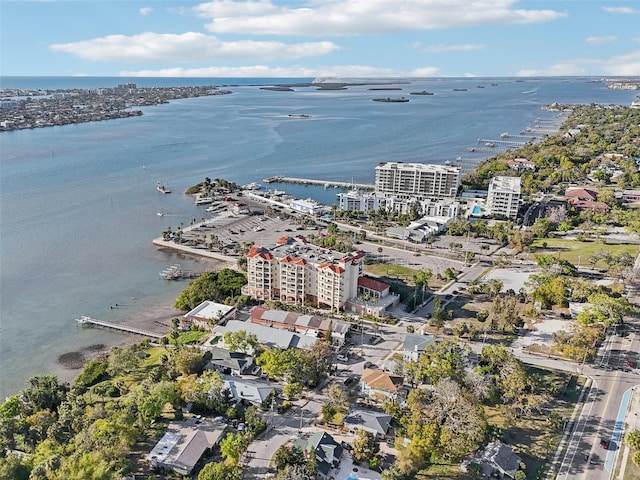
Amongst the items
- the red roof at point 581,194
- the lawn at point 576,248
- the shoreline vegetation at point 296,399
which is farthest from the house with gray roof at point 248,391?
the red roof at point 581,194

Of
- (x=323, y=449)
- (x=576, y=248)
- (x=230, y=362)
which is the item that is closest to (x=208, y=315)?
(x=230, y=362)

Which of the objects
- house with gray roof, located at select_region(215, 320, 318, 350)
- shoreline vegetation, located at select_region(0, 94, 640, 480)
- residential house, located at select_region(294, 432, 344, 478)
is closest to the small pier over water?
shoreline vegetation, located at select_region(0, 94, 640, 480)

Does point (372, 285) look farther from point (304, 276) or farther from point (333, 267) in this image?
point (304, 276)

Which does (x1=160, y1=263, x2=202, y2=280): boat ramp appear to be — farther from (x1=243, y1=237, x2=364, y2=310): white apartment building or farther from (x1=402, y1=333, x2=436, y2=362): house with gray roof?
(x1=402, y1=333, x2=436, y2=362): house with gray roof

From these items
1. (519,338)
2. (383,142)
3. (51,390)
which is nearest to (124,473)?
(51,390)

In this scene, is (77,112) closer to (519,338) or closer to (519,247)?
(519,247)
